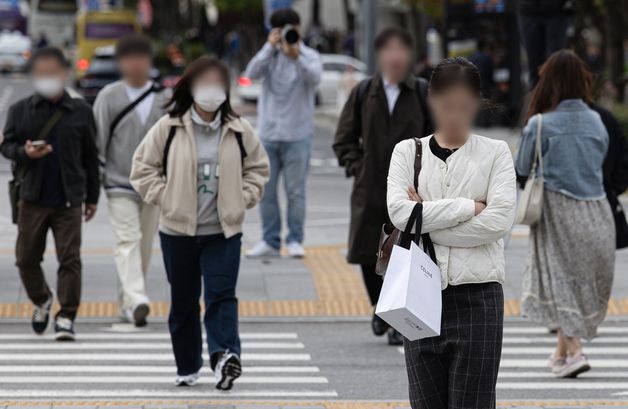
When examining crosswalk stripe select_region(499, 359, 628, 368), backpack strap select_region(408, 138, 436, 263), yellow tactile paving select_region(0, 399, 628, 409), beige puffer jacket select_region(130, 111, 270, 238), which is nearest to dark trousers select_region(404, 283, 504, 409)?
backpack strap select_region(408, 138, 436, 263)

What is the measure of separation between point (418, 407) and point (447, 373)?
6.2 inches

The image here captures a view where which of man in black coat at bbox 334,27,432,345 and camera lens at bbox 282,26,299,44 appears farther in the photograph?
camera lens at bbox 282,26,299,44

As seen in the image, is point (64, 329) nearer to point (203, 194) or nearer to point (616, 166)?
point (203, 194)

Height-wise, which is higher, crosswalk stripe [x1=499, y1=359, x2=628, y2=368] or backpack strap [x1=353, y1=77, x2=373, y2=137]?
backpack strap [x1=353, y1=77, x2=373, y2=137]

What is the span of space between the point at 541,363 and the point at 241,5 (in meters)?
56.6

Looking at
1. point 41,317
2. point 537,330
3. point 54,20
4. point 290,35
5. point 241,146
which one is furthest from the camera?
point 54,20

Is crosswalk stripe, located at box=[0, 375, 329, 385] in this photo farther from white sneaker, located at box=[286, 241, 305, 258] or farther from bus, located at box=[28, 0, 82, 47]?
bus, located at box=[28, 0, 82, 47]

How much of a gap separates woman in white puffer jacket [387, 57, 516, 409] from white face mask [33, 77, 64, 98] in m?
4.29

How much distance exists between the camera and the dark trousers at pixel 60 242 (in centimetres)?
904

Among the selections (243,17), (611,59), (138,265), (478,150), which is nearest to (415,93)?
(138,265)

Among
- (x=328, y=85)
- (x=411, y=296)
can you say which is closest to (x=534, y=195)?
(x=411, y=296)

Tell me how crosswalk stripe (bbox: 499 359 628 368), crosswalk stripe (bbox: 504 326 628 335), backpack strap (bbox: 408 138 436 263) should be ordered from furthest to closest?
crosswalk stripe (bbox: 504 326 628 335)
crosswalk stripe (bbox: 499 359 628 368)
backpack strap (bbox: 408 138 436 263)

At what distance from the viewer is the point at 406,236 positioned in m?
5.03

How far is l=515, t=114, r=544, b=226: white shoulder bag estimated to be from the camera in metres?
7.88
